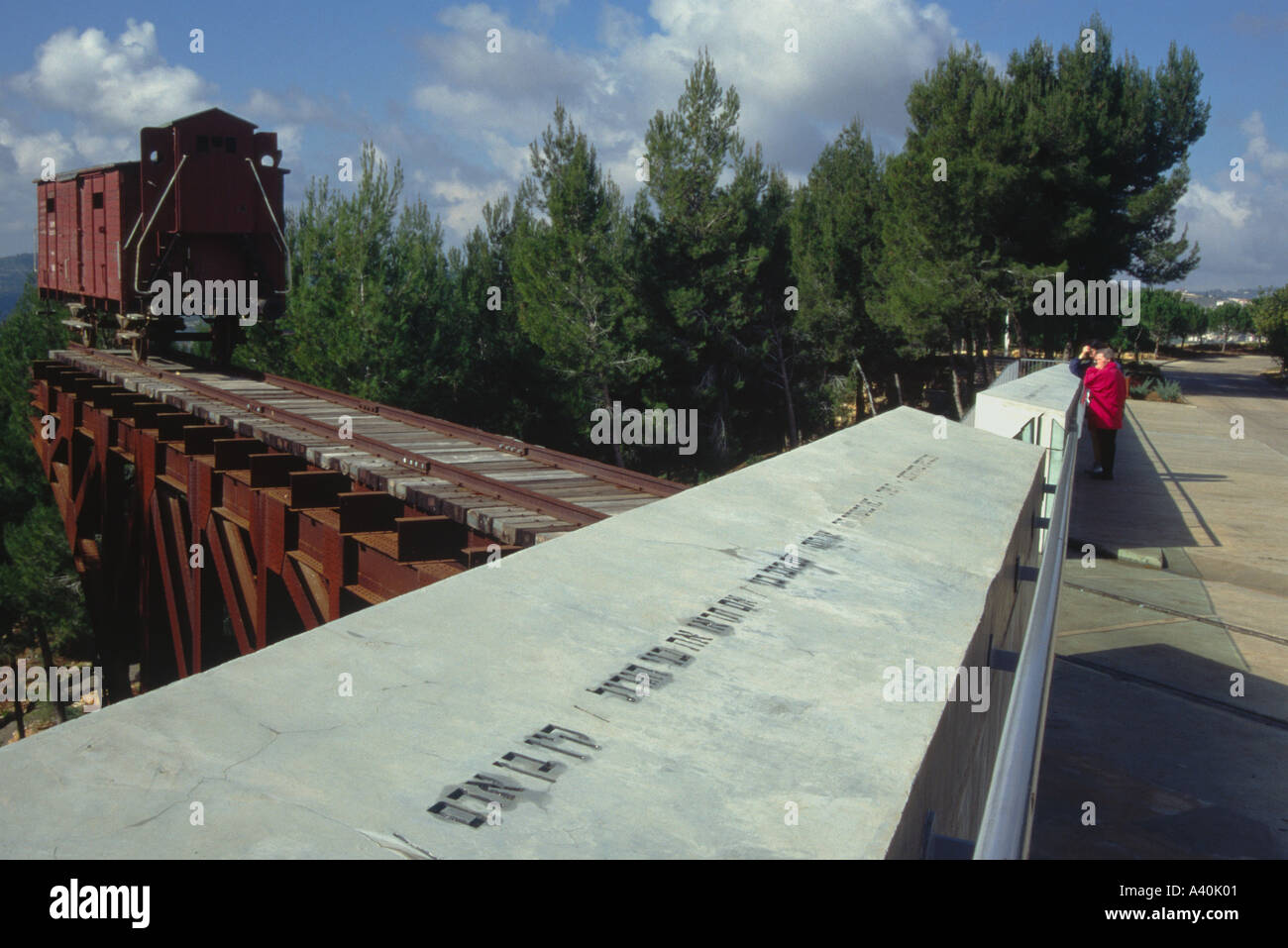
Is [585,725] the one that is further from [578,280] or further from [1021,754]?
[578,280]

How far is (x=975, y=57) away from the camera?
106 ft

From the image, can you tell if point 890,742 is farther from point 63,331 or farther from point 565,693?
point 63,331

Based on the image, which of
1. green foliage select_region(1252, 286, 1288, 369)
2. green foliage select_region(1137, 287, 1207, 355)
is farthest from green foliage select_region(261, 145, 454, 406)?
green foliage select_region(1137, 287, 1207, 355)

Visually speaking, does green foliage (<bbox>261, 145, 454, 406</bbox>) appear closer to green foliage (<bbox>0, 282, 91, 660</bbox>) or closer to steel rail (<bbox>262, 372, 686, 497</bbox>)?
green foliage (<bbox>0, 282, 91, 660</bbox>)

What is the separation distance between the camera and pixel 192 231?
15.7 metres

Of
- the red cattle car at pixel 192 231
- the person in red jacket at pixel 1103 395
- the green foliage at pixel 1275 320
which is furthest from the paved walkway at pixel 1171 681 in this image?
the green foliage at pixel 1275 320

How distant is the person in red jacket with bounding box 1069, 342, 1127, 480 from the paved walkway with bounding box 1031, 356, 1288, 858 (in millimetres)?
516

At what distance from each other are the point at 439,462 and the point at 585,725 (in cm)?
548

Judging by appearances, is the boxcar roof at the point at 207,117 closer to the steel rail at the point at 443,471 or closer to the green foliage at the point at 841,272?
the steel rail at the point at 443,471

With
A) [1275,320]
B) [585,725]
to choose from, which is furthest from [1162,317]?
[585,725]

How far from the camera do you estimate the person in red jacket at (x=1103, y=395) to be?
11953 millimetres
